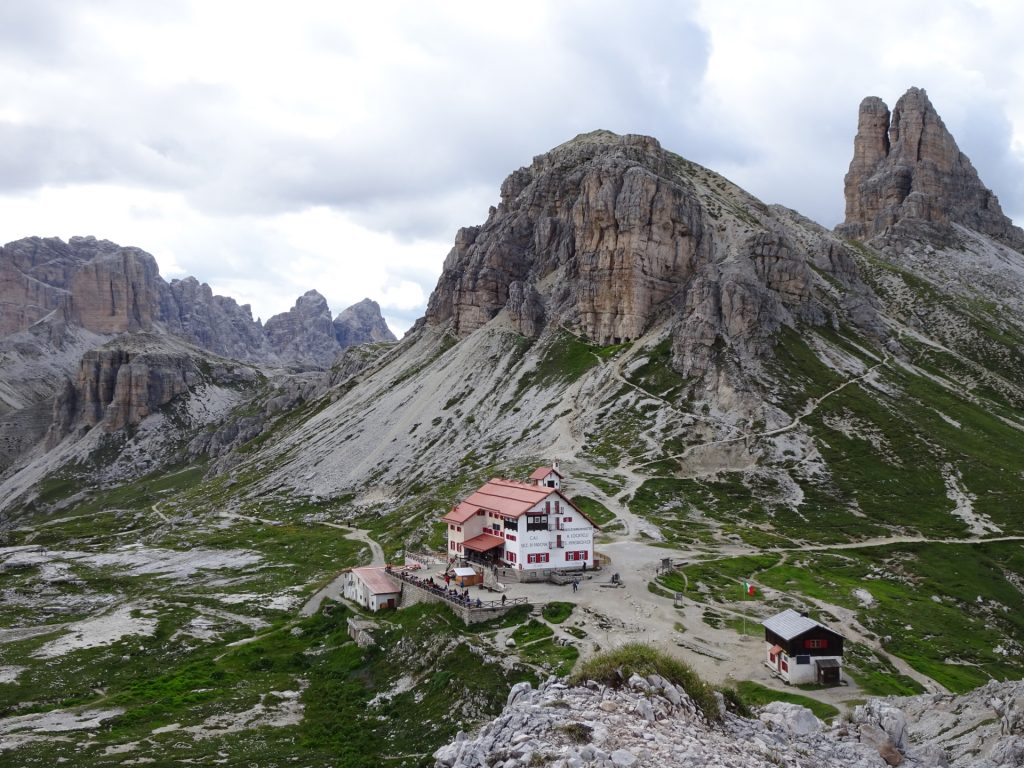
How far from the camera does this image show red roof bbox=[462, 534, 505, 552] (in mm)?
78750

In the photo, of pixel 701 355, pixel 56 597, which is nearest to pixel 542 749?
pixel 56 597

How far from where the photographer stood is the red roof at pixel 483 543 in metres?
78.8

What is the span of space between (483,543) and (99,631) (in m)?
42.2

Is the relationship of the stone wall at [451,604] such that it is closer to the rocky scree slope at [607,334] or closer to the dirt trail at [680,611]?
the dirt trail at [680,611]

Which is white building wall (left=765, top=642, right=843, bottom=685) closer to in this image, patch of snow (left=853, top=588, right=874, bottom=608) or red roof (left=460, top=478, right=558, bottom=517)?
patch of snow (left=853, top=588, right=874, bottom=608)

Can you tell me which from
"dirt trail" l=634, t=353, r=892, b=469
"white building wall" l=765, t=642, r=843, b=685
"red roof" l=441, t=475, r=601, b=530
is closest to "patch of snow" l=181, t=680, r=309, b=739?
"red roof" l=441, t=475, r=601, b=530

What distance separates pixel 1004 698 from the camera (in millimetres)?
32781

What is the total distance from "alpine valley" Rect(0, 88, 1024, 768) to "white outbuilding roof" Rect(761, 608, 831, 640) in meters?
3.17

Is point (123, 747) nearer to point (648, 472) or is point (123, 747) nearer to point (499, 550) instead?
point (499, 550)

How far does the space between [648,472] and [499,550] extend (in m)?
46.6

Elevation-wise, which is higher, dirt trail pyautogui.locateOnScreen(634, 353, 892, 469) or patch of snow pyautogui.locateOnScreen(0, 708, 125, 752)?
dirt trail pyautogui.locateOnScreen(634, 353, 892, 469)

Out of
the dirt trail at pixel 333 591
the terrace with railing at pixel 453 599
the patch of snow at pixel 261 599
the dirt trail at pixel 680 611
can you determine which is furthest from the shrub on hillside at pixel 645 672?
the patch of snow at pixel 261 599

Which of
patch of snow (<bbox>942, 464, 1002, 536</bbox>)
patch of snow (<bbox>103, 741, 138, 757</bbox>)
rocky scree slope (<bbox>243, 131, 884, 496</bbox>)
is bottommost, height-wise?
patch of snow (<bbox>103, 741, 138, 757</bbox>)

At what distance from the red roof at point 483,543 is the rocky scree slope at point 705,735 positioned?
45553 mm
